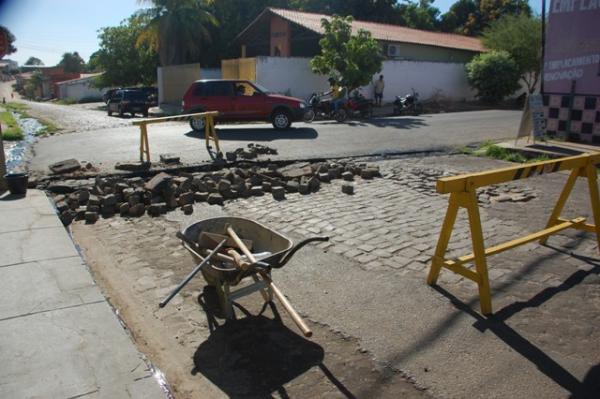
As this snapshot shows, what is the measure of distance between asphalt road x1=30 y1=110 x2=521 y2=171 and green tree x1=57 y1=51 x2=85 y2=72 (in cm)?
8842

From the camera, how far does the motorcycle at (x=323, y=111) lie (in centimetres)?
1984

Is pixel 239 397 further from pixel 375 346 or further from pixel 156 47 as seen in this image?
pixel 156 47

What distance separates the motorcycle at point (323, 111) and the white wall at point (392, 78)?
14.8 ft

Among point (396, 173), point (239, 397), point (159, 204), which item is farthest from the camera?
point (396, 173)

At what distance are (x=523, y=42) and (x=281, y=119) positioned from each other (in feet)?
63.5

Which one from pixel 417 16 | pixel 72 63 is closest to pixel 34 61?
pixel 72 63

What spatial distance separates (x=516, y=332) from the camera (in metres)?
3.96

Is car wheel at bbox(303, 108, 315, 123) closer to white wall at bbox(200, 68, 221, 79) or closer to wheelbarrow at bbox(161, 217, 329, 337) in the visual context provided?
white wall at bbox(200, 68, 221, 79)

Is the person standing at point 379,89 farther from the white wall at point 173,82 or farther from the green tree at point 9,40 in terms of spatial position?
the green tree at point 9,40

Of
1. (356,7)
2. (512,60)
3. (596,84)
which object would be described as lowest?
(596,84)

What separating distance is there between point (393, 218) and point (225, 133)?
10197 mm

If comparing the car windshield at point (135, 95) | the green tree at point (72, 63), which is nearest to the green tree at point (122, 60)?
the car windshield at point (135, 95)

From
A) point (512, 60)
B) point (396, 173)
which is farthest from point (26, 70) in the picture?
point (396, 173)

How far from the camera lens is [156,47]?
34031 mm
